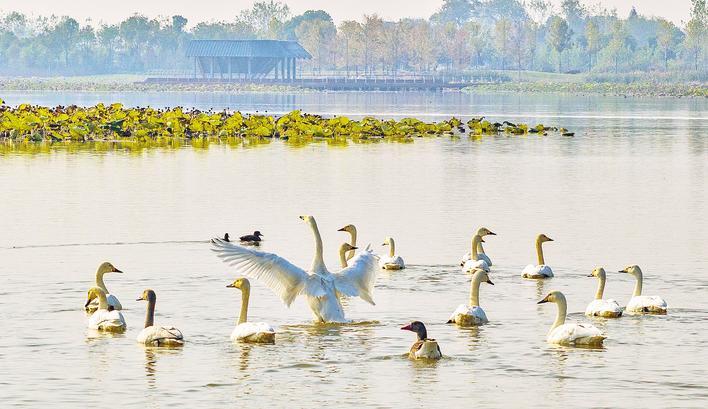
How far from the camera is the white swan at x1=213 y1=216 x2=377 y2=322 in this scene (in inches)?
690

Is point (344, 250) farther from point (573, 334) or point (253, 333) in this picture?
point (573, 334)

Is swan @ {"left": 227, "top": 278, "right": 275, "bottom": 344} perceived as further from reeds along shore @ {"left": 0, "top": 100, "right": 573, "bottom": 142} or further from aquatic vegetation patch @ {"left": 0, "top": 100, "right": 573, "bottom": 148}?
reeds along shore @ {"left": 0, "top": 100, "right": 573, "bottom": 142}

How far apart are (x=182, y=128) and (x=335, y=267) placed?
1409 inches

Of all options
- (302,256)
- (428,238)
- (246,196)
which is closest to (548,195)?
(246,196)

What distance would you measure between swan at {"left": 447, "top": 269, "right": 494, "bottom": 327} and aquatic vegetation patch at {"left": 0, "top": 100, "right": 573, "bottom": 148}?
117ft

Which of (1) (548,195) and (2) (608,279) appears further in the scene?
(1) (548,195)

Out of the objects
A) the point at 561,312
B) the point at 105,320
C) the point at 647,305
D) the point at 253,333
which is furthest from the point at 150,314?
the point at 647,305

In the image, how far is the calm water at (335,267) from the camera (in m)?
14.9

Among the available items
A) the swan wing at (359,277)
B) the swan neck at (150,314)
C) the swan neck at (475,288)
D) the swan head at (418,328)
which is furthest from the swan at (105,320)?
the swan neck at (475,288)

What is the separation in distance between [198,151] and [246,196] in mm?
15432

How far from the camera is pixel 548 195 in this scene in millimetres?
35188

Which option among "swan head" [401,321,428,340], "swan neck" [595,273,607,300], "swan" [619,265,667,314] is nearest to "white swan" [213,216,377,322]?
"swan head" [401,321,428,340]

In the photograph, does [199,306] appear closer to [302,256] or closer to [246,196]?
[302,256]

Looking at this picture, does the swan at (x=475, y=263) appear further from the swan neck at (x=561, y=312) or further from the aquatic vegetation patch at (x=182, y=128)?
the aquatic vegetation patch at (x=182, y=128)
